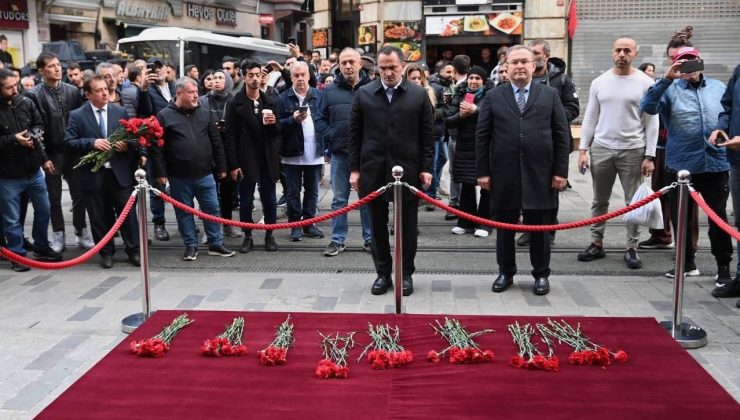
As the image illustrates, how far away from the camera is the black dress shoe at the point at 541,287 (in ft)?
22.4

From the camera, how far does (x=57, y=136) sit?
8.48m

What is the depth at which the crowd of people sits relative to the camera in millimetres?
6699

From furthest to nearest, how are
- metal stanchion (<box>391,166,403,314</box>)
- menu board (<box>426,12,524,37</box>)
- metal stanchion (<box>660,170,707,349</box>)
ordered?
1. menu board (<box>426,12,524,37</box>)
2. metal stanchion (<box>391,166,403,314</box>)
3. metal stanchion (<box>660,170,707,349</box>)

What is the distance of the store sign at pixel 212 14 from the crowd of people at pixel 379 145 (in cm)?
2520

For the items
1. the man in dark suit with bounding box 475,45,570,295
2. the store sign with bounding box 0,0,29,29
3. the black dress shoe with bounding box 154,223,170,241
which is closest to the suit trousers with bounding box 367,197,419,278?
the man in dark suit with bounding box 475,45,570,295

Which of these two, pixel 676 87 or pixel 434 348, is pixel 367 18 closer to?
pixel 676 87

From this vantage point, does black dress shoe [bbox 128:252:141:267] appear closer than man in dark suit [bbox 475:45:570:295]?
No

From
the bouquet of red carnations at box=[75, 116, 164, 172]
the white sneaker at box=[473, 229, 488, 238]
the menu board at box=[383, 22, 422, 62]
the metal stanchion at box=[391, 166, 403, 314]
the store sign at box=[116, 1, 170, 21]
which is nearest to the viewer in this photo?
the metal stanchion at box=[391, 166, 403, 314]

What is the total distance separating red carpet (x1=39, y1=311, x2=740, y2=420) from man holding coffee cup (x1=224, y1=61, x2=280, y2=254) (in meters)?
3.48

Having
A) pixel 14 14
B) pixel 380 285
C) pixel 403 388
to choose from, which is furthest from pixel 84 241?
pixel 14 14

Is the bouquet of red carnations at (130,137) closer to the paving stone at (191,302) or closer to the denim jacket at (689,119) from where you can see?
the paving stone at (191,302)

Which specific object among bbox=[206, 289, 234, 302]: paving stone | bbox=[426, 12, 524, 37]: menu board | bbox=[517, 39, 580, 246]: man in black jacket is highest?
bbox=[426, 12, 524, 37]: menu board

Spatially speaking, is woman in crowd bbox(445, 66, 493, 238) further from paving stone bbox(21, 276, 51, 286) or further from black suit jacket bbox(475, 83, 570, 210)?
paving stone bbox(21, 276, 51, 286)

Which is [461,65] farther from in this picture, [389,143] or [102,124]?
[102,124]
